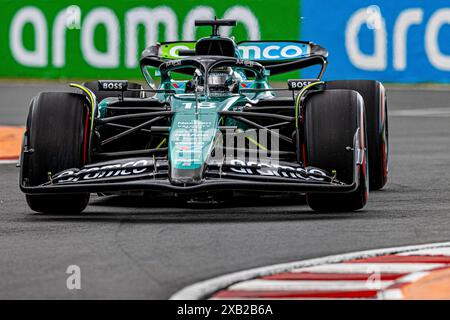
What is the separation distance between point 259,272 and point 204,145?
8.80 feet

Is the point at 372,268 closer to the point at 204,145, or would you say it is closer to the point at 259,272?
the point at 259,272

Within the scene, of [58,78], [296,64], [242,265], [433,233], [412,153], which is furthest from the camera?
[58,78]

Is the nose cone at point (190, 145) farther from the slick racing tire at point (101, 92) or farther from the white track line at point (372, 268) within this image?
the slick racing tire at point (101, 92)

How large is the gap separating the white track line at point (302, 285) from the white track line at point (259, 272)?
10 centimetres

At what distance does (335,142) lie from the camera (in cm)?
959

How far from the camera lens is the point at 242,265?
282 inches

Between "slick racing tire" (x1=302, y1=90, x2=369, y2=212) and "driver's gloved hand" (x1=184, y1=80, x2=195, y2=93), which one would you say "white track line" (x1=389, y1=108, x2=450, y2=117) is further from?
"slick racing tire" (x1=302, y1=90, x2=369, y2=212)

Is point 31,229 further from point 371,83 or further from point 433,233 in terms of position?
point 371,83

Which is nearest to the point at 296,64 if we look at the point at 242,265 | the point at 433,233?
the point at 433,233

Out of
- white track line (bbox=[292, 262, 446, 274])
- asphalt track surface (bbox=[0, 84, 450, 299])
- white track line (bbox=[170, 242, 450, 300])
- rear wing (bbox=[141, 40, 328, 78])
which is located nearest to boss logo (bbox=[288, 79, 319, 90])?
asphalt track surface (bbox=[0, 84, 450, 299])

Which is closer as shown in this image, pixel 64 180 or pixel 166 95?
pixel 64 180

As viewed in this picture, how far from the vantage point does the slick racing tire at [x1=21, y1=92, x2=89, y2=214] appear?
9664 millimetres

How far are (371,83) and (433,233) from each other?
10.8 feet
